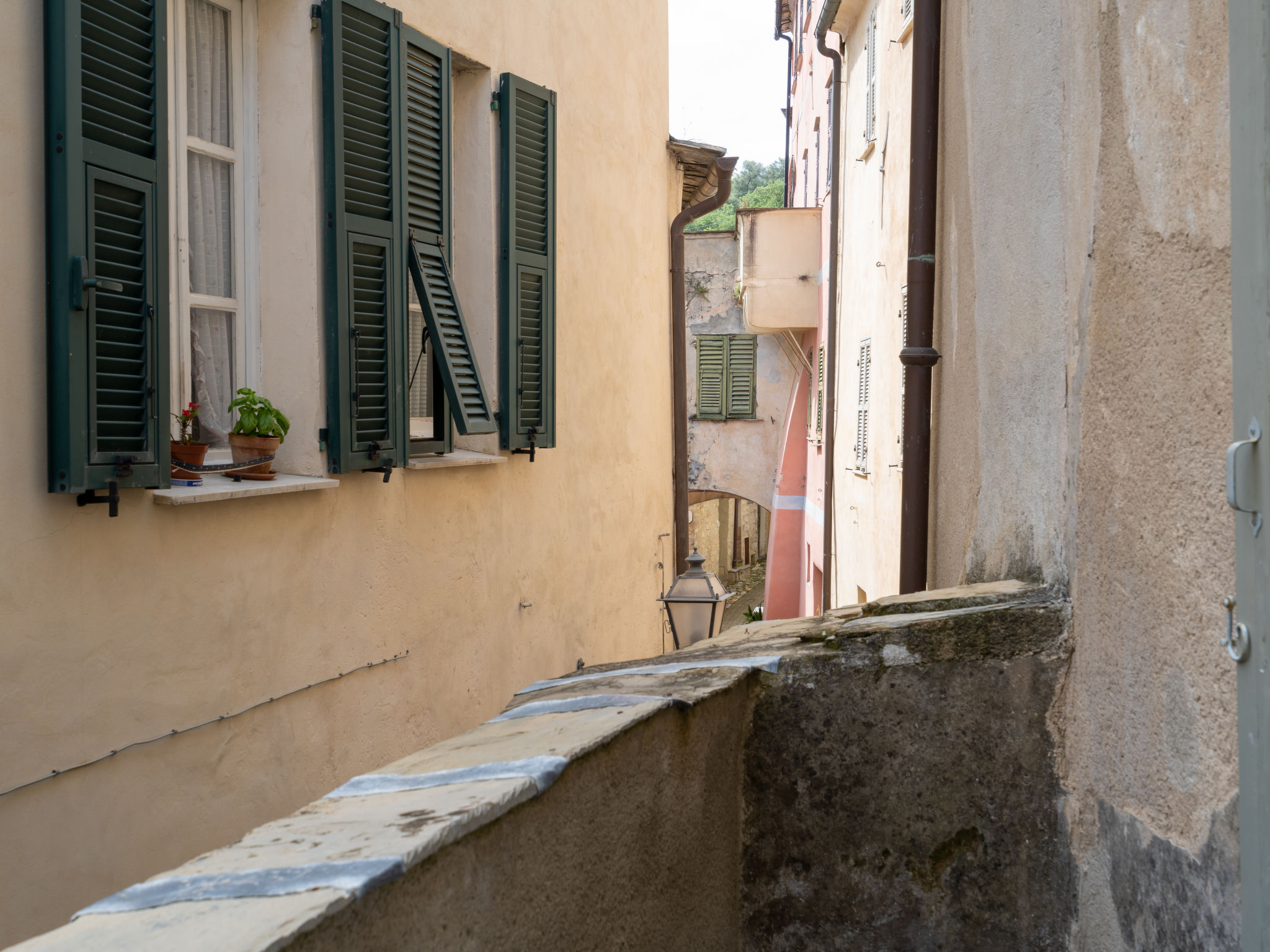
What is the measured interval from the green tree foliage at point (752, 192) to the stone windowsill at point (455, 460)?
1112 inches

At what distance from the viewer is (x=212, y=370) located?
412cm

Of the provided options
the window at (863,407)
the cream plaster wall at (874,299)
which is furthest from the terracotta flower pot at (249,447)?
the window at (863,407)

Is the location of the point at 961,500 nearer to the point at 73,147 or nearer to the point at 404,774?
the point at 404,774

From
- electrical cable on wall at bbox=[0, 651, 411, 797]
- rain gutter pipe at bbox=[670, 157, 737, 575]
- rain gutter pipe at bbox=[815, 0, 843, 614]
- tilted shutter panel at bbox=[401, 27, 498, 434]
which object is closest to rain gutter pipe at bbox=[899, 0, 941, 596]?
tilted shutter panel at bbox=[401, 27, 498, 434]

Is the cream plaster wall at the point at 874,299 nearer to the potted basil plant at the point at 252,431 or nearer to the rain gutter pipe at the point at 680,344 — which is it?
the rain gutter pipe at the point at 680,344

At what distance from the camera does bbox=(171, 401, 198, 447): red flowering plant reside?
149 inches

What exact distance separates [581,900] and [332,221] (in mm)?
3134

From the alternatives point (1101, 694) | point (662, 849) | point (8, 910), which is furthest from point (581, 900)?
point (8, 910)

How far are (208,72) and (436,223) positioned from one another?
122 cm

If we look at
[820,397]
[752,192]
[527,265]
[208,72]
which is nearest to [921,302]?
[527,265]

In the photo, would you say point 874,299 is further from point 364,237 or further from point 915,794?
point 915,794

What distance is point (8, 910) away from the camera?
9.88ft

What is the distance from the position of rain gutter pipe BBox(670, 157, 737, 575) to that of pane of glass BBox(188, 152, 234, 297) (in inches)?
203

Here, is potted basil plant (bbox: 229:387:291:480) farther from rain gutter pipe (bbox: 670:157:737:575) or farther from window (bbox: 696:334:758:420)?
window (bbox: 696:334:758:420)
